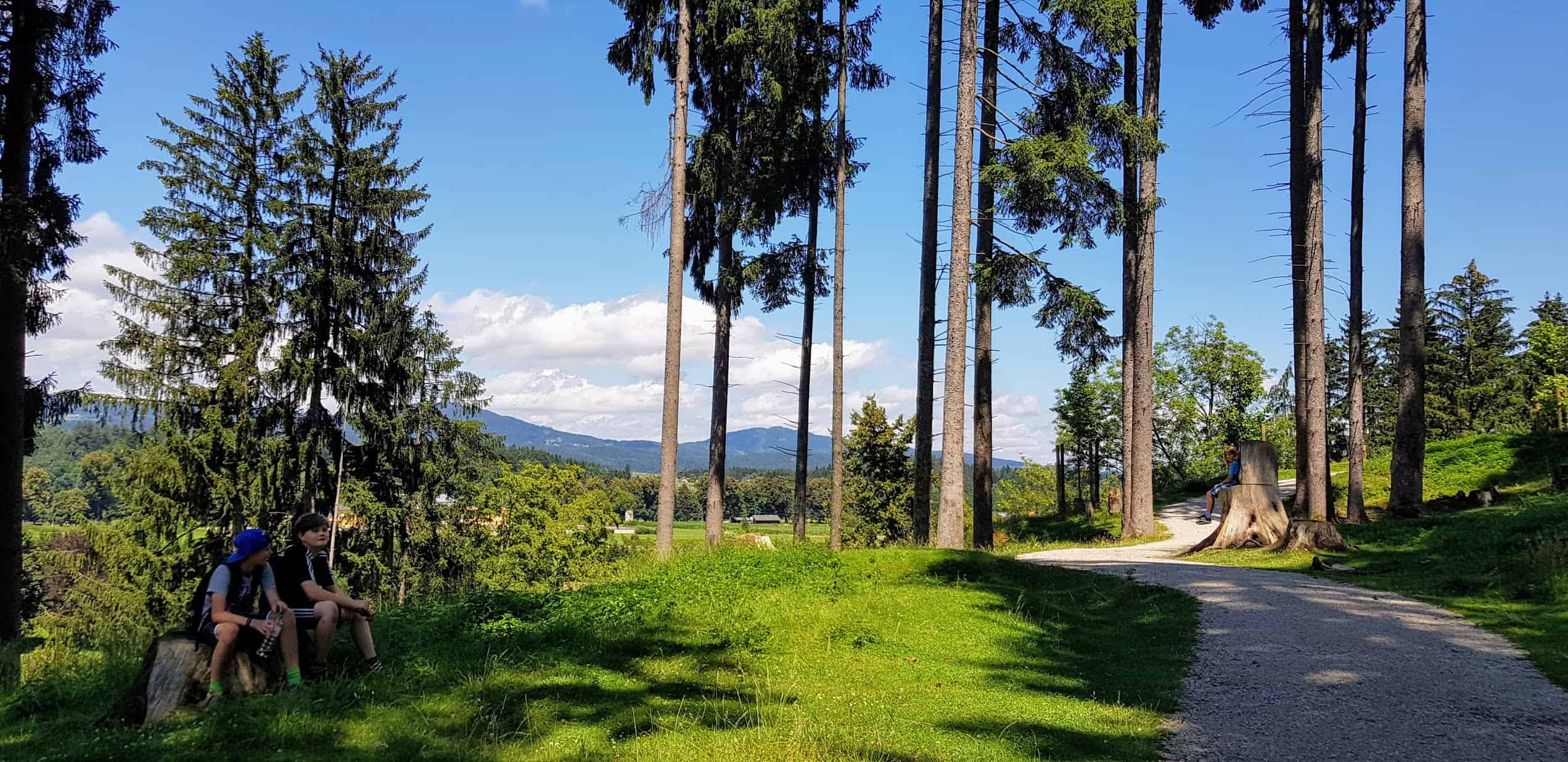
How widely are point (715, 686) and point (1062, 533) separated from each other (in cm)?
2068

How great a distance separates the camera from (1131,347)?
20.3 meters

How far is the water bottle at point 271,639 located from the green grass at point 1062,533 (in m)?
12.3

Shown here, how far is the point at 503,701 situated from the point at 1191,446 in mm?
41954

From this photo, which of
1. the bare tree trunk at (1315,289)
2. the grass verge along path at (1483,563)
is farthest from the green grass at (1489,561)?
the bare tree trunk at (1315,289)

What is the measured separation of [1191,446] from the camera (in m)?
41.5

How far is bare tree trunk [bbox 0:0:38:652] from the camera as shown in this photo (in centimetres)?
1181

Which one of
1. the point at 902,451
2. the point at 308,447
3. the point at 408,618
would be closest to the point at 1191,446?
the point at 902,451

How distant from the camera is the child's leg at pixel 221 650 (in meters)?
5.74

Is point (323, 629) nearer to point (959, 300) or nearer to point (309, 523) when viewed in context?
point (309, 523)

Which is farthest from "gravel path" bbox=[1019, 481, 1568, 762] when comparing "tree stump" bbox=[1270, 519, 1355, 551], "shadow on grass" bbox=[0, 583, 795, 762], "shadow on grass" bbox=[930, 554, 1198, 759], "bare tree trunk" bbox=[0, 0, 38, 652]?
"bare tree trunk" bbox=[0, 0, 38, 652]

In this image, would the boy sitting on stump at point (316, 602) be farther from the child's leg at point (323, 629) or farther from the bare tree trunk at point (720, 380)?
the bare tree trunk at point (720, 380)

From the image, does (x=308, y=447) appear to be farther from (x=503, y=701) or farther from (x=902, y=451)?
(x=902, y=451)

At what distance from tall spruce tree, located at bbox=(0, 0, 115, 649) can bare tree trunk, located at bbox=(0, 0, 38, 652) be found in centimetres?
1

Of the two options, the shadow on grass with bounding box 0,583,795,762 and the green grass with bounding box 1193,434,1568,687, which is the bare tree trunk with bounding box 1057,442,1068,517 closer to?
the green grass with bounding box 1193,434,1568,687
